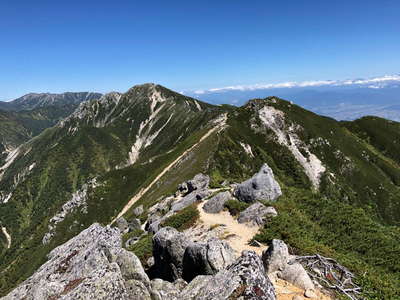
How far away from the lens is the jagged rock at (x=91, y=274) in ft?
34.5

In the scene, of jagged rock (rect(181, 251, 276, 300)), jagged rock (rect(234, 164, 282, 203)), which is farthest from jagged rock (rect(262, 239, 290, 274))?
jagged rock (rect(234, 164, 282, 203))

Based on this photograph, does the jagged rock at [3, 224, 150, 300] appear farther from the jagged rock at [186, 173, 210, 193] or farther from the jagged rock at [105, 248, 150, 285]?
the jagged rock at [186, 173, 210, 193]

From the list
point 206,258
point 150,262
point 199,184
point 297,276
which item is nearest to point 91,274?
point 206,258

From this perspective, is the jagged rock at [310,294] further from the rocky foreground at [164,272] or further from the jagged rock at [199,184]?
the jagged rock at [199,184]

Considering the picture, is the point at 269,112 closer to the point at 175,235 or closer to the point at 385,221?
the point at 385,221

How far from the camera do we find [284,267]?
58.0 feet

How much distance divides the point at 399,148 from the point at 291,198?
135186 mm

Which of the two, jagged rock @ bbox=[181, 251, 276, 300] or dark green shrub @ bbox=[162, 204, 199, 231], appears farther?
dark green shrub @ bbox=[162, 204, 199, 231]

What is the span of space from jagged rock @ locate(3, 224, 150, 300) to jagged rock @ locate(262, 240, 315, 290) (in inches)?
345

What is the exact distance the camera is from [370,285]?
57.1 ft

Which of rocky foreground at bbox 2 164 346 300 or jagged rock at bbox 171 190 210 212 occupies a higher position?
rocky foreground at bbox 2 164 346 300

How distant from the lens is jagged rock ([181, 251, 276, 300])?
10.6m

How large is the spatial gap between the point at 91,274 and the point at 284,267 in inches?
497

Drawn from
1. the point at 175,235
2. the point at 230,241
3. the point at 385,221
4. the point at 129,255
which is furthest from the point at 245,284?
the point at 385,221
